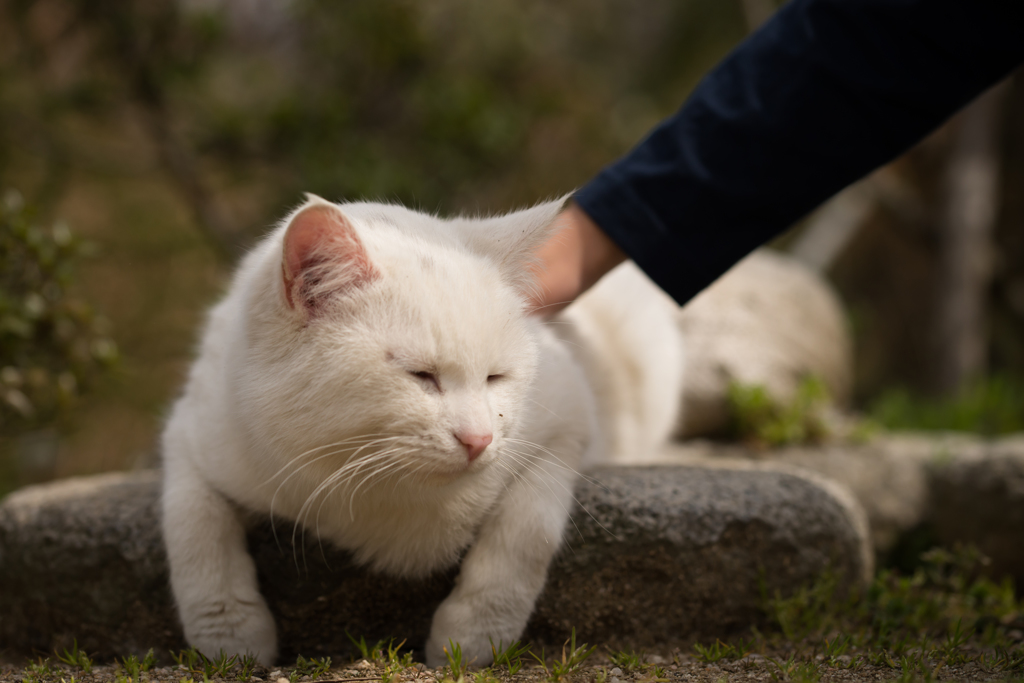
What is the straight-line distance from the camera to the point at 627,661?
1703mm

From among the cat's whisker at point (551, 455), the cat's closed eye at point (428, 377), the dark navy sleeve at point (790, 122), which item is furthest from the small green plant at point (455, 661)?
the dark navy sleeve at point (790, 122)

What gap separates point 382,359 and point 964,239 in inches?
243

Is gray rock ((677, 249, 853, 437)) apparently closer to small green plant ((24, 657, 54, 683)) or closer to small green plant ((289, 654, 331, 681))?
small green plant ((289, 654, 331, 681))

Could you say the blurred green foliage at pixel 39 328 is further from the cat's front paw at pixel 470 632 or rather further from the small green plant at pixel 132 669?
the cat's front paw at pixel 470 632

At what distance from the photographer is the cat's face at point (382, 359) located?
146cm

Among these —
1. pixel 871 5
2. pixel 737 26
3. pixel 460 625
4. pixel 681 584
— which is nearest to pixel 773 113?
pixel 871 5

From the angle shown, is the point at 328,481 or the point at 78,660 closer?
the point at 328,481

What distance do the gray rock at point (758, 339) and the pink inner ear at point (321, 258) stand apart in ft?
8.32

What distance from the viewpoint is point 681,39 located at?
1052 centimetres

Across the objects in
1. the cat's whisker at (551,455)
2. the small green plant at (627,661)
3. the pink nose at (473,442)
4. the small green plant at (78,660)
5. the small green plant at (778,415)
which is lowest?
the small green plant at (78,660)

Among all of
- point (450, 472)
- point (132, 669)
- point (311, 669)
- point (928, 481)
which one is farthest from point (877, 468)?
point (132, 669)

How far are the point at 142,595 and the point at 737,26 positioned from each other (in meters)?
10.3

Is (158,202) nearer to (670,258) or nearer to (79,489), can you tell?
(79,489)

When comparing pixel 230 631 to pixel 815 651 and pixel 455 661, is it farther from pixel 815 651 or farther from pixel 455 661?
pixel 815 651
